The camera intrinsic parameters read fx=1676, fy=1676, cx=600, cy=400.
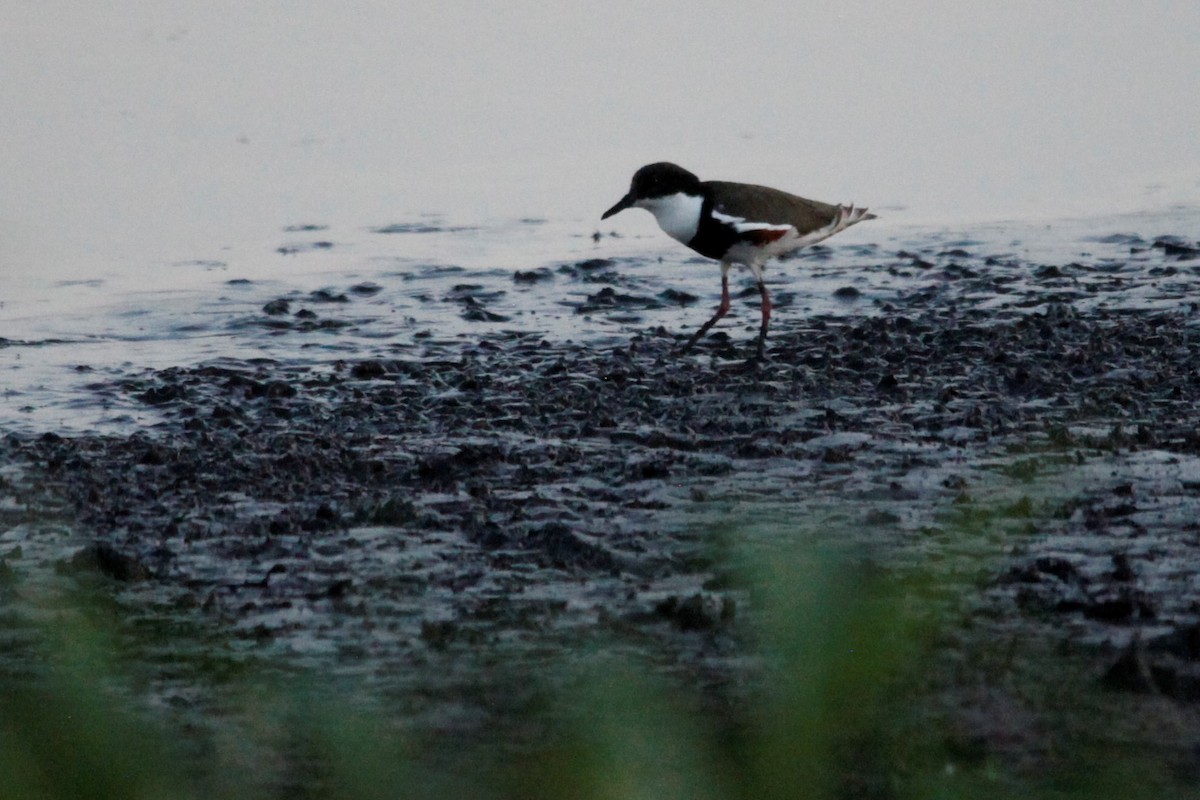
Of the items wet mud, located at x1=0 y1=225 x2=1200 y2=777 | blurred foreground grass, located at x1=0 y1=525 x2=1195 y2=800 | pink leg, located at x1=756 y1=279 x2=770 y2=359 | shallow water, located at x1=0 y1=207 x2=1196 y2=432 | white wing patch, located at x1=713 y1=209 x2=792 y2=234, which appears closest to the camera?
blurred foreground grass, located at x1=0 y1=525 x2=1195 y2=800

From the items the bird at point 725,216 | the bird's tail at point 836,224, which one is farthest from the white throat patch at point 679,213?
the bird's tail at point 836,224

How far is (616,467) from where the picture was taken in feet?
19.9

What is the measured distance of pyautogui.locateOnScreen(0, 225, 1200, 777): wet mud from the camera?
4293 millimetres

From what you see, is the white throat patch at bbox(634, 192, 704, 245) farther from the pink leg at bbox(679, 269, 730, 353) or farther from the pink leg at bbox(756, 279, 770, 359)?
the pink leg at bbox(756, 279, 770, 359)

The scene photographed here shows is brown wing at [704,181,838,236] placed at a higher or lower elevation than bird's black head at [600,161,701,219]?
lower

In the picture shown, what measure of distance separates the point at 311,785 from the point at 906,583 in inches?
19.4

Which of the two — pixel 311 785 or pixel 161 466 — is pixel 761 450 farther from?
pixel 311 785

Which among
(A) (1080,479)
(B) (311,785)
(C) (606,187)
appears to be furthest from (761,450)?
(C) (606,187)

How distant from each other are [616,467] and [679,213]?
326 cm

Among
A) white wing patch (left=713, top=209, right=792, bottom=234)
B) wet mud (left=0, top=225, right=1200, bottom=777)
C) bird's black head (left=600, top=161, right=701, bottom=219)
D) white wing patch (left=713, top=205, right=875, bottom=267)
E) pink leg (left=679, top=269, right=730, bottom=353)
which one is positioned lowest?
wet mud (left=0, top=225, right=1200, bottom=777)

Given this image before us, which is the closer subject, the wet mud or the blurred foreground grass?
the blurred foreground grass

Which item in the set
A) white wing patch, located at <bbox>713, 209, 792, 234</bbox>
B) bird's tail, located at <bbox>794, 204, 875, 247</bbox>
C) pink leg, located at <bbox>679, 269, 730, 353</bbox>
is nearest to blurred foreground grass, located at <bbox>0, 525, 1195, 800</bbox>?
pink leg, located at <bbox>679, 269, 730, 353</bbox>

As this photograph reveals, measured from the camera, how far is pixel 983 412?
6680mm

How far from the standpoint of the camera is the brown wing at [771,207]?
9000mm
